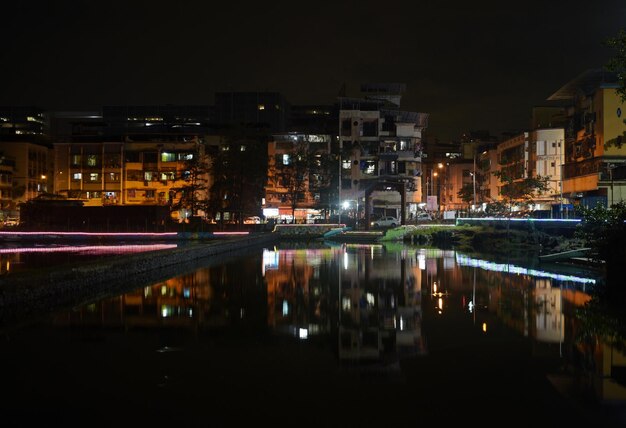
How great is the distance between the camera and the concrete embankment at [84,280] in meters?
16.3

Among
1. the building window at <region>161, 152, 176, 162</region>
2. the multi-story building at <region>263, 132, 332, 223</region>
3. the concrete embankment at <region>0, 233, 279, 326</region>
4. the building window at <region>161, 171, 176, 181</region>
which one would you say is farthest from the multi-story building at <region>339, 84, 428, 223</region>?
the concrete embankment at <region>0, 233, 279, 326</region>

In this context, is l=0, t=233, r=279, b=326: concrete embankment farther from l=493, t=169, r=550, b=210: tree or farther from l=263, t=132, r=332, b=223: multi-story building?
l=493, t=169, r=550, b=210: tree

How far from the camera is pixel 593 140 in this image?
5928 cm

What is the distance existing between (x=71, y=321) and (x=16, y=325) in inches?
50.1

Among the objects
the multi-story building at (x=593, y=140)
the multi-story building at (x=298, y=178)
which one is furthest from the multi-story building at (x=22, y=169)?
the multi-story building at (x=593, y=140)

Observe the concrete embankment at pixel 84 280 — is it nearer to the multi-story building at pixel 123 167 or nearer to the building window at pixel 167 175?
the building window at pixel 167 175

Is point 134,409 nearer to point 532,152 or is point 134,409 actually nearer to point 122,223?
point 122,223

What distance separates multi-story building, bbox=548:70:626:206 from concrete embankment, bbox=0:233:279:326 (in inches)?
1425

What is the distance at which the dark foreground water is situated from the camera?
8.31m

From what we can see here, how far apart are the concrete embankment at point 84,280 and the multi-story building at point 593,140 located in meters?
36.2

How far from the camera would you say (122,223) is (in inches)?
2299

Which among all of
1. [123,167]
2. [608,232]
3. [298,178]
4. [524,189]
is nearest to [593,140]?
[524,189]

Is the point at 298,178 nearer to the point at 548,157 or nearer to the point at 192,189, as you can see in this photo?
the point at 192,189

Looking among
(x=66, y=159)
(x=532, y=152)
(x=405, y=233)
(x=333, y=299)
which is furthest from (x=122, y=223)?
(x=532, y=152)
